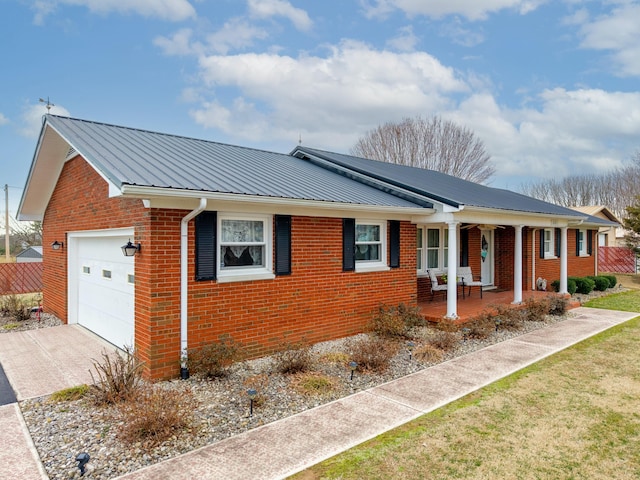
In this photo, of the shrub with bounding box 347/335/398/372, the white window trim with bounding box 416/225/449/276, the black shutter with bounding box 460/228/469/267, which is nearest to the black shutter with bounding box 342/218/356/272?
the shrub with bounding box 347/335/398/372

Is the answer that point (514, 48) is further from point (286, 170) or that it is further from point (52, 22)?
point (52, 22)

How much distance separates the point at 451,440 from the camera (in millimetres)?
4258

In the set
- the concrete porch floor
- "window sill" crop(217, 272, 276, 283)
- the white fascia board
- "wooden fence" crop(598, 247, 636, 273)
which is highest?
the white fascia board

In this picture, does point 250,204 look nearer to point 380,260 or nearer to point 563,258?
point 380,260

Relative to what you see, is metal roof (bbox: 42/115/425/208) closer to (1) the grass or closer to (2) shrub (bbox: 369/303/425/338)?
(2) shrub (bbox: 369/303/425/338)

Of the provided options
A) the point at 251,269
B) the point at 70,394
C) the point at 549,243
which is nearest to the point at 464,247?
the point at 549,243

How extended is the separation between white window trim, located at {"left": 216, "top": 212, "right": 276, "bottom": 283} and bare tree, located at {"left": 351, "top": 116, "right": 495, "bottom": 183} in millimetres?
25021

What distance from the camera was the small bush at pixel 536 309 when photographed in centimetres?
1052

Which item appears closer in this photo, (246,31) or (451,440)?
(451,440)

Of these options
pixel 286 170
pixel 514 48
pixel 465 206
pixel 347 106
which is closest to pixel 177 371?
pixel 286 170

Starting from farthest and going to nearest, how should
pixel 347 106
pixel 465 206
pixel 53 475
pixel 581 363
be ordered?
pixel 347 106 → pixel 465 206 → pixel 581 363 → pixel 53 475

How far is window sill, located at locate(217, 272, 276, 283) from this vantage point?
6.59 metres

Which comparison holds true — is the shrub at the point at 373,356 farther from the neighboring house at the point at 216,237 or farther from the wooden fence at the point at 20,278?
the wooden fence at the point at 20,278

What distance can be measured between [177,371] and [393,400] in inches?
125
